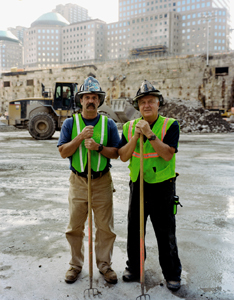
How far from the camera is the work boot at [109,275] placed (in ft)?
8.19

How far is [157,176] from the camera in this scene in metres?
2.44

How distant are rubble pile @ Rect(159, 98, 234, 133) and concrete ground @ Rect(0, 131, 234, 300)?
52.7ft

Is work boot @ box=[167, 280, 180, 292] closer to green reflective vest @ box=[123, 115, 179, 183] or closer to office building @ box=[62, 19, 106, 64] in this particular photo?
green reflective vest @ box=[123, 115, 179, 183]

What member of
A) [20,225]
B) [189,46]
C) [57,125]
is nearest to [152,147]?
[20,225]

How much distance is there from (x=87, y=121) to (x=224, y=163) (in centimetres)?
674

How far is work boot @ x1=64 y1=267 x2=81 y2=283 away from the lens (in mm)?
2489

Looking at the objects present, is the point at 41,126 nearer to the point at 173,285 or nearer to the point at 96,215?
the point at 96,215

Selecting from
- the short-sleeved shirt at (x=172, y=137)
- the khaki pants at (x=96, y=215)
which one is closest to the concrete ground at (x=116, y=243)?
the khaki pants at (x=96, y=215)

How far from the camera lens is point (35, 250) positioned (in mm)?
3070

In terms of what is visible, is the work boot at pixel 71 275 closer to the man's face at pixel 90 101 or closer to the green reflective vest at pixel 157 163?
the green reflective vest at pixel 157 163

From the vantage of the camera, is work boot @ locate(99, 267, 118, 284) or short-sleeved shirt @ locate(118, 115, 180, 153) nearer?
short-sleeved shirt @ locate(118, 115, 180, 153)

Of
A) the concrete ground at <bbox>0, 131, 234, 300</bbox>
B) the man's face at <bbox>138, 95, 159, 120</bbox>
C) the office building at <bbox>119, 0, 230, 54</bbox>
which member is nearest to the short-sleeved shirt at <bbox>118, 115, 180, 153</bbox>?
the man's face at <bbox>138, 95, 159, 120</bbox>

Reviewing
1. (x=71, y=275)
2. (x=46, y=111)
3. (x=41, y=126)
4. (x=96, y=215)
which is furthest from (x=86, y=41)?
(x=71, y=275)

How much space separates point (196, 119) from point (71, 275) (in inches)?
887
